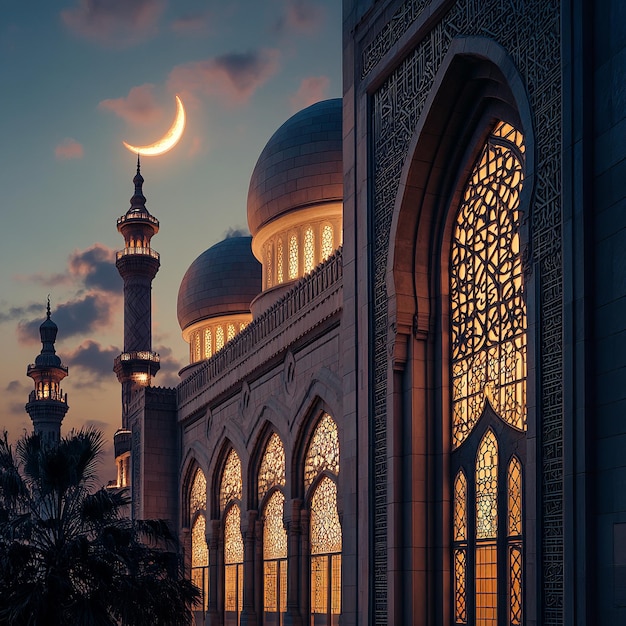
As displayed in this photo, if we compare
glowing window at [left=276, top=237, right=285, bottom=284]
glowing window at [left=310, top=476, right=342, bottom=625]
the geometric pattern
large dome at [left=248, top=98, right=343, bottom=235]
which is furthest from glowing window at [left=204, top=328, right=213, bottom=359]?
Answer: the geometric pattern

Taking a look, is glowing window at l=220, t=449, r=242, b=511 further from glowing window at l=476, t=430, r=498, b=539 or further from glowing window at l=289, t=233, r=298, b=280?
glowing window at l=476, t=430, r=498, b=539

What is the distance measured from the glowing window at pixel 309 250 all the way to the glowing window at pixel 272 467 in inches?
113

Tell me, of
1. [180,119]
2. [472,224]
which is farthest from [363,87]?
[180,119]

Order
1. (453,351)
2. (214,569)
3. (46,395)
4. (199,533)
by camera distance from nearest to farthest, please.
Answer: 1. (453,351)
2. (214,569)
3. (199,533)
4. (46,395)

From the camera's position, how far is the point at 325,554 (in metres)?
12.3

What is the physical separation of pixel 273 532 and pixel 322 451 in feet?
7.49

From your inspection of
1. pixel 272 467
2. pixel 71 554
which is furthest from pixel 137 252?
pixel 71 554

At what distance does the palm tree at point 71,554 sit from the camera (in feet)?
29.9

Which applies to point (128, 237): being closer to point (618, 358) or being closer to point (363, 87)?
point (363, 87)

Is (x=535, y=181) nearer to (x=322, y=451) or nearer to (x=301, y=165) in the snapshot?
(x=322, y=451)

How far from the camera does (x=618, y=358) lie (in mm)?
6047

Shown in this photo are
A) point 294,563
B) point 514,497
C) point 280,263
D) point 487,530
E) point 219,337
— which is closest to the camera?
point 514,497

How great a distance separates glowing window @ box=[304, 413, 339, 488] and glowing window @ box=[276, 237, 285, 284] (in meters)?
4.09

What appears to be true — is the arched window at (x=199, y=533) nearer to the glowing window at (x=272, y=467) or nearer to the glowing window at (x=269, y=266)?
the glowing window at (x=272, y=467)
